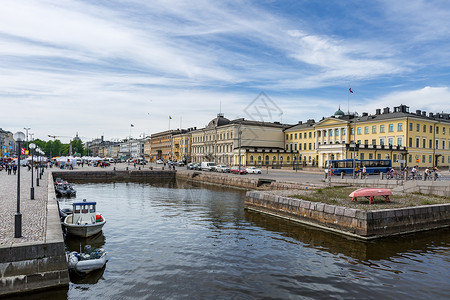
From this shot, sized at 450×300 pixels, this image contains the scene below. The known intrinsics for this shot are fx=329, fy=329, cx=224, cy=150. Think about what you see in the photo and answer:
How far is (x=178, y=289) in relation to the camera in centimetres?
1167

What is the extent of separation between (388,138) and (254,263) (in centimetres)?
7338

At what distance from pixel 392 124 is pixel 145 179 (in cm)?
5750

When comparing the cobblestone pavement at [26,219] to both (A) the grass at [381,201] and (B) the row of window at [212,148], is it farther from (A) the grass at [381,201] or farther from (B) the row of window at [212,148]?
(B) the row of window at [212,148]

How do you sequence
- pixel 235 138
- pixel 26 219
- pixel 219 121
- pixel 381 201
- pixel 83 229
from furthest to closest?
1. pixel 219 121
2. pixel 235 138
3. pixel 381 201
4. pixel 83 229
5. pixel 26 219

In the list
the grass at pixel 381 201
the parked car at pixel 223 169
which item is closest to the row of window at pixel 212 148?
the parked car at pixel 223 169

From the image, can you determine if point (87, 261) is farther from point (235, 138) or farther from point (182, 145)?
point (182, 145)

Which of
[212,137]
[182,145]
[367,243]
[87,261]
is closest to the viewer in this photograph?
[87,261]

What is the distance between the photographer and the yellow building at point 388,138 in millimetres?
72000

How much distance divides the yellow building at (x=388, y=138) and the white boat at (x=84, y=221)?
185 ft

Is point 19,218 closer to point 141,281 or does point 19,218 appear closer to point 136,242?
point 141,281

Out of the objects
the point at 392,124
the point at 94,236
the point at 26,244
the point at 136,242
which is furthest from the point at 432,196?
the point at 392,124

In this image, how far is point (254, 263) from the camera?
47.6ft

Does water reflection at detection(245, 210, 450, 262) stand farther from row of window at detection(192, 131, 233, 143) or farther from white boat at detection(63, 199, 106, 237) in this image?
row of window at detection(192, 131, 233, 143)

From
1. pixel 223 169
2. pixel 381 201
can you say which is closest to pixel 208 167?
pixel 223 169
